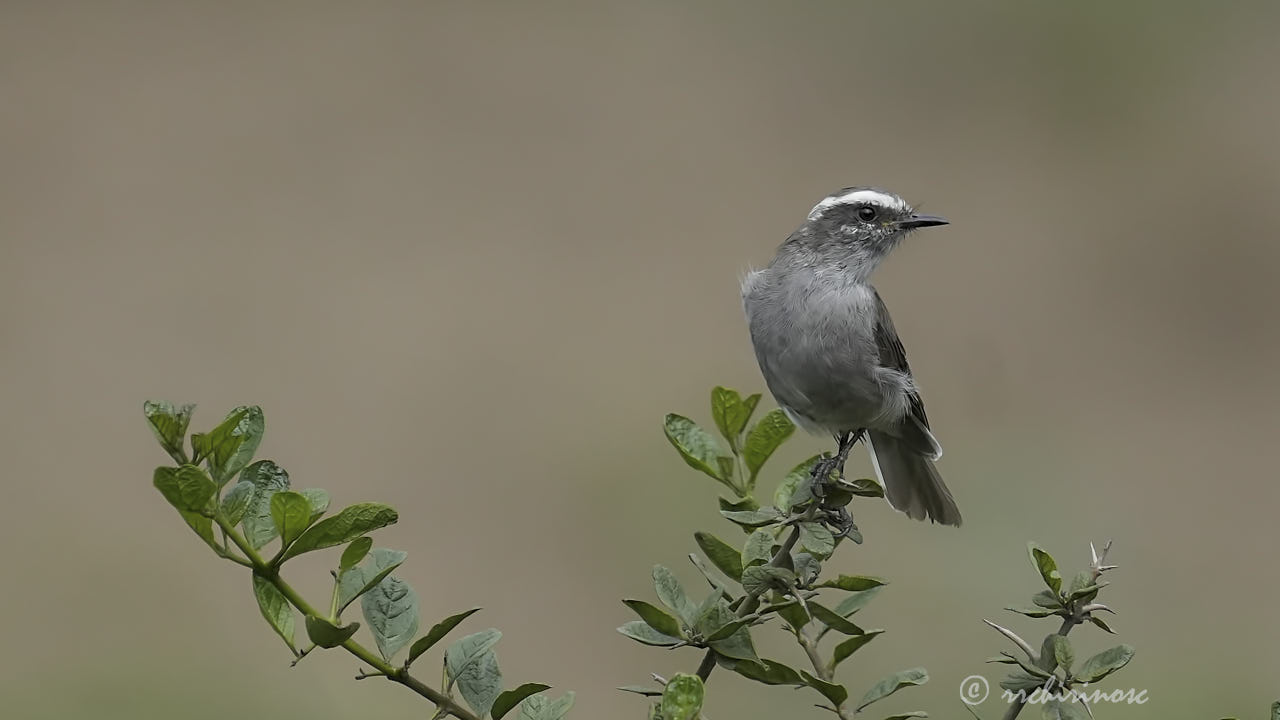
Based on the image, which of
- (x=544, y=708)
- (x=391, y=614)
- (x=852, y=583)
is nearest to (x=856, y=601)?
(x=852, y=583)

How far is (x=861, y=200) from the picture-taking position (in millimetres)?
3119

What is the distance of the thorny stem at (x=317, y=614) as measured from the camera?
1133 mm

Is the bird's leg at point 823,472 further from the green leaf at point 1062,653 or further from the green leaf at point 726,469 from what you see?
the green leaf at point 1062,653

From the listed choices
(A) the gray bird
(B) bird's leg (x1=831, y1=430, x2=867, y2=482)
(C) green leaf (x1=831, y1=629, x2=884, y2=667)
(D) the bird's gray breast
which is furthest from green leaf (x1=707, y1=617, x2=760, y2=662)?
(D) the bird's gray breast

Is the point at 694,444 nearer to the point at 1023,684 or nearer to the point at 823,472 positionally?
the point at 823,472

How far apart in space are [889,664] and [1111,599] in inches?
49.7

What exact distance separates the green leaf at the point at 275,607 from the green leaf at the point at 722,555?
17.3 inches

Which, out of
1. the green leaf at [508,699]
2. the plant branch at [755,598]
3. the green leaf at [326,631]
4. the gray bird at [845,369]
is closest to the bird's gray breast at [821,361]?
the gray bird at [845,369]

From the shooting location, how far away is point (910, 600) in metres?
5.34

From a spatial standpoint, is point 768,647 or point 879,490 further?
point 768,647

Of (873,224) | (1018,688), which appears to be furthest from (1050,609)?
(873,224)

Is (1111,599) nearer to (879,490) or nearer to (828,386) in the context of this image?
(828,386)

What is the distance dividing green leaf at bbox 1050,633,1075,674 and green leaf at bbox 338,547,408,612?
1.97 ft

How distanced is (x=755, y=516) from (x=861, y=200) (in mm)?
1859
